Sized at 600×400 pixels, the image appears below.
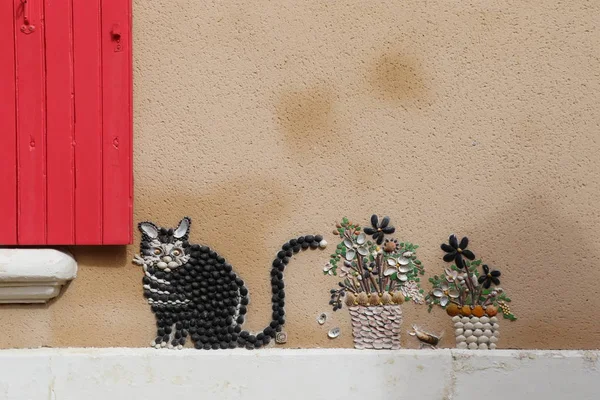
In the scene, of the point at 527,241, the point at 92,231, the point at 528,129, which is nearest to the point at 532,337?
the point at 527,241

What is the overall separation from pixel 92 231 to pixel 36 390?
24.9 inches

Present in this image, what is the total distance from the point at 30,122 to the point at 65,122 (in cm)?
13

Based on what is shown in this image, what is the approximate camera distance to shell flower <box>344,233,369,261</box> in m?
3.12

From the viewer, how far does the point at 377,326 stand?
3.10m

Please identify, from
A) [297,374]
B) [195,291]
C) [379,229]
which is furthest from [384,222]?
[195,291]

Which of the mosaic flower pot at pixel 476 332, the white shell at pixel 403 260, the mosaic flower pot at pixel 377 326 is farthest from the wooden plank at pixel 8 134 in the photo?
the mosaic flower pot at pixel 476 332

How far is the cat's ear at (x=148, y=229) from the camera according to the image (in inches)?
122

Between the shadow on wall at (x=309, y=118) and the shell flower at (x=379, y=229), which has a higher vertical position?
the shadow on wall at (x=309, y=118)

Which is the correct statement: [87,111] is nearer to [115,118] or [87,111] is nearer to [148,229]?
[115,118]

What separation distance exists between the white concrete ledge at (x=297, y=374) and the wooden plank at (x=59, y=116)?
1.65 ft

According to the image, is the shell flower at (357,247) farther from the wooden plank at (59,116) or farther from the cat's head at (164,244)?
the wooden plank at (59,116)

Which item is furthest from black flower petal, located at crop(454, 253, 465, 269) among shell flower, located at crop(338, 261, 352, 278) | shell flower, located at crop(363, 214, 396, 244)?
shell flower, located at crop(338, 261, 352, 278)

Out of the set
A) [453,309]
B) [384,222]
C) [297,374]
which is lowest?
[297,374]

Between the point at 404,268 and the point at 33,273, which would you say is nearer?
the point at 33,273
